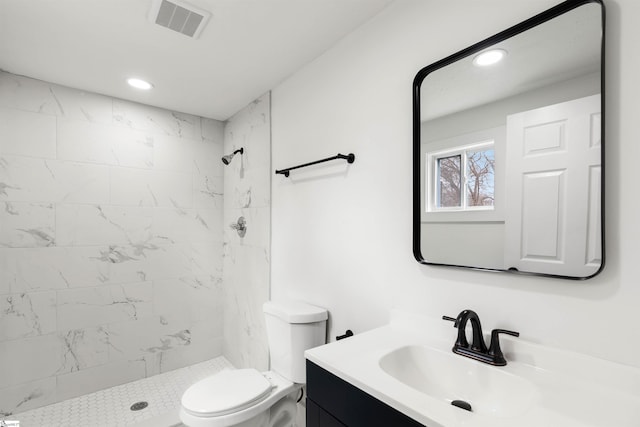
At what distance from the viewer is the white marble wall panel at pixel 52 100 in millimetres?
2158

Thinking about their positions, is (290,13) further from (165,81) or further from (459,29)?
(165,81)

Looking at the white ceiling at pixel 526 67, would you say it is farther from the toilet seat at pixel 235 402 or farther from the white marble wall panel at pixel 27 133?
the white marble wall panel at pixel 27 133

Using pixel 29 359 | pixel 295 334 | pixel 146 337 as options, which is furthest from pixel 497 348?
pixel 29 359

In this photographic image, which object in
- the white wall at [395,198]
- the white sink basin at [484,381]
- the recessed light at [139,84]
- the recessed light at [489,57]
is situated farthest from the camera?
the recessed light at [139,84]

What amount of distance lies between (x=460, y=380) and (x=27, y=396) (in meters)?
2.70

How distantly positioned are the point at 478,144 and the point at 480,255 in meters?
0.40

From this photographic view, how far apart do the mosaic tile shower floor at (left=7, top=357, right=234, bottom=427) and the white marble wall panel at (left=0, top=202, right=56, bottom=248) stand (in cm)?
111

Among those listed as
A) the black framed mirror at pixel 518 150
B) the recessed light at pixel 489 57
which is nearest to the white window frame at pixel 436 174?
the black framed mirror at pixel 518 150

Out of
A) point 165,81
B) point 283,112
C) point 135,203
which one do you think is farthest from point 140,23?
point 135,203

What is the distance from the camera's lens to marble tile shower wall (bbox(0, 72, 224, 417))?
2170mm

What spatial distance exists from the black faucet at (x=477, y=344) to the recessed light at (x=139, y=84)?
94.4 inches

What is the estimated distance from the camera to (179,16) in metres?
1.57

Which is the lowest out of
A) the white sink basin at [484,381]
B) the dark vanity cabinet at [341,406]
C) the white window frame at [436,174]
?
the dark vanity cabinet at [341,406]

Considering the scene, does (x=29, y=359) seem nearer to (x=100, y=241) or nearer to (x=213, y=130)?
(x=100, y=241)
